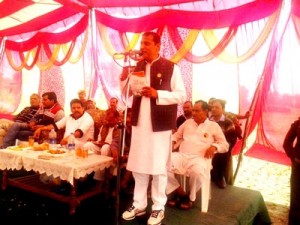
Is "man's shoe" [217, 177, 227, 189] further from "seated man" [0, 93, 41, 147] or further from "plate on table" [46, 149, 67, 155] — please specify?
"seated man" [0, 93, 41, 147]

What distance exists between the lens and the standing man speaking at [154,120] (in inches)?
118

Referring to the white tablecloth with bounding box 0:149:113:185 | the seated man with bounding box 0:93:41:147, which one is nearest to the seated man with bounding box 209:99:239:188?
the white tablecloth with bounding box 0:149:113:185

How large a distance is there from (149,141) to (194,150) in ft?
3.41

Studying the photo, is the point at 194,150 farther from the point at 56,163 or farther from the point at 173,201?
the point at 56,163

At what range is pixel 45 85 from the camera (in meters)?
8.79

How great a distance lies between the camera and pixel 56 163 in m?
3.56

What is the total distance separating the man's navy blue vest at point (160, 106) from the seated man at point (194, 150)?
31.4 inches

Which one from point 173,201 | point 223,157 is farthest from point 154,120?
point 223,157

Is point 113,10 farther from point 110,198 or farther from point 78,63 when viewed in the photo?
point 110,198

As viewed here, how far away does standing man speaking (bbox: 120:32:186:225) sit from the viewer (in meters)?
2.99

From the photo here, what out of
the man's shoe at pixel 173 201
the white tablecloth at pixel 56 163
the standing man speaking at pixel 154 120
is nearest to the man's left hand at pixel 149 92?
the standing man speaking at pixel 154 120

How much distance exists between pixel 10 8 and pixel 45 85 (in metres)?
2.33

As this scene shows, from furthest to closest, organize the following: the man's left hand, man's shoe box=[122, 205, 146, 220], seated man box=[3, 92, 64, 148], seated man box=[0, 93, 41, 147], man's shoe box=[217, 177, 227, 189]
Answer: seated man box=[0, 93, 41, 147] < seated man box=[3, 92, 64, 148] < man's shoe box=[217, 177, 227, 189] < man's shoe box=[122, 205, 146, 220] < the man's left hand

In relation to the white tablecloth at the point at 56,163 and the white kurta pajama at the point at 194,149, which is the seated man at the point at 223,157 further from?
the white tablecloth at the point at 56,163
